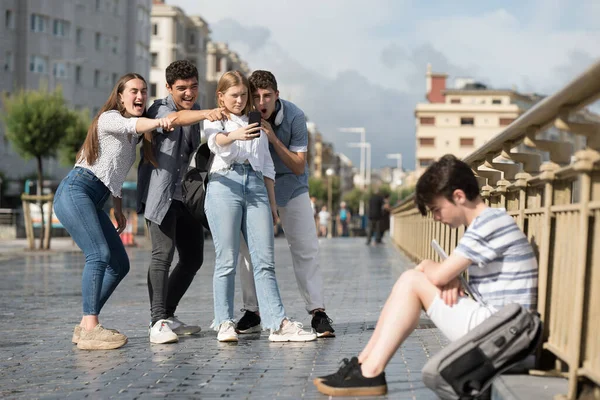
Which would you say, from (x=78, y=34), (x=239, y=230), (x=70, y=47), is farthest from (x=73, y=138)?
(x=239, y=230)

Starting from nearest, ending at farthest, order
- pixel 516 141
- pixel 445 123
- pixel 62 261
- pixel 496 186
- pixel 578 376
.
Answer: pixel 578 376 < pixel 516 141 < pixel 496 186 < pixel 62 261 < pixel 445 123

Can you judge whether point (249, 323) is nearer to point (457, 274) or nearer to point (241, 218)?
→ point (241, 218)

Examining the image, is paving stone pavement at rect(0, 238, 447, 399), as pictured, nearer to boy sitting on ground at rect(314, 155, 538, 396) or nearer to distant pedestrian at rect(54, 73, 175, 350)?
distant pedestrian at rect(54, 73, 175, 350)

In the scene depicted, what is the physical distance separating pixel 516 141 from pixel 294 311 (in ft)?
15.2

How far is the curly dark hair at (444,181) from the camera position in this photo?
4.89m

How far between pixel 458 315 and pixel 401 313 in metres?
0.25

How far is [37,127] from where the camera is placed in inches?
1428

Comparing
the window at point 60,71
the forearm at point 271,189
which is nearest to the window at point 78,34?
the window at point 60,71

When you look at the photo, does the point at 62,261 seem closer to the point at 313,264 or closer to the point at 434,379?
the point at 313,264

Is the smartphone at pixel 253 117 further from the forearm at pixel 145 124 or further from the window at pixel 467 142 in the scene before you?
the window at pixel 467 142

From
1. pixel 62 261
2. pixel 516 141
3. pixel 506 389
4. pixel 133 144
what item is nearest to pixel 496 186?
pixel 516 141

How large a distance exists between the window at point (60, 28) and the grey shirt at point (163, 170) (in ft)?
222

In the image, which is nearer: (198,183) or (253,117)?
(253,117)

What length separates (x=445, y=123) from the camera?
156 m
